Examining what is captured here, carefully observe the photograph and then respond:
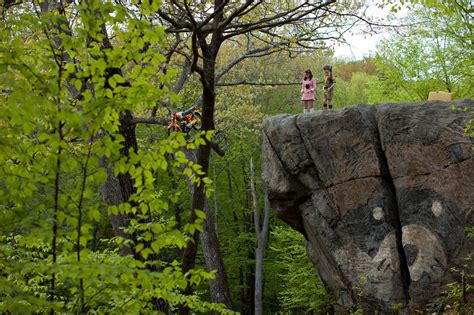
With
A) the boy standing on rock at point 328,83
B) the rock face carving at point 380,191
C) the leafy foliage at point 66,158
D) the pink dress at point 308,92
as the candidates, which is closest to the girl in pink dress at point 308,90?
the pink dress at point 308,92

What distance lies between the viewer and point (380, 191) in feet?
43.2

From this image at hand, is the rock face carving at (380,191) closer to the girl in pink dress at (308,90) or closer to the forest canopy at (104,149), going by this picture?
the girl in pink dress at (308,90)

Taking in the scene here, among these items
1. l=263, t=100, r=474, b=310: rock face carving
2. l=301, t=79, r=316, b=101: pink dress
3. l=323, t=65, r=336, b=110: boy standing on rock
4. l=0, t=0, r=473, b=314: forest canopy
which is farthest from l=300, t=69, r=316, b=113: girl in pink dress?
l=0, t=0, r=473, b=314: forest canopy

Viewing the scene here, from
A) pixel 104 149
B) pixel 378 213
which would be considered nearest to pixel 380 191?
pixel 378 213

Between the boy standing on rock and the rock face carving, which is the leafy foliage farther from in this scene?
the boy standing on rock

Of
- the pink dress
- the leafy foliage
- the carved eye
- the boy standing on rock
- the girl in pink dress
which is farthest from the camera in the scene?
the pink dress

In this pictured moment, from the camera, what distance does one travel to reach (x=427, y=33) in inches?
813

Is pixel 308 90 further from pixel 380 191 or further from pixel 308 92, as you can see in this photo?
pixel 380 191

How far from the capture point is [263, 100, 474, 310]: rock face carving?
1212 cm

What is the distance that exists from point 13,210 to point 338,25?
22.4 ft

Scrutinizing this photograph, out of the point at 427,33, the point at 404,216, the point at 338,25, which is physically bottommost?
the point at 404,216

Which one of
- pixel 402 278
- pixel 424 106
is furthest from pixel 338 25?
pixel 402 278

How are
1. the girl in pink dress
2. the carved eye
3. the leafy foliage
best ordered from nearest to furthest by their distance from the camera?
1. the leafy foliage
2. the carved eye
3. the girl in pink dress

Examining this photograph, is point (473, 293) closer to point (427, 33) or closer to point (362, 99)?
point (427, 33)
